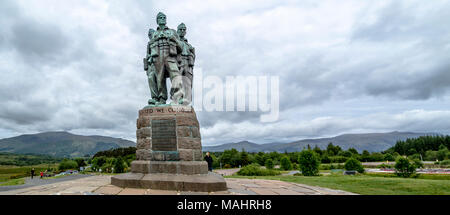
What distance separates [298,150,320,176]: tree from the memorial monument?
21.5m

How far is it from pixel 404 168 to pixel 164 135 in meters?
27.2

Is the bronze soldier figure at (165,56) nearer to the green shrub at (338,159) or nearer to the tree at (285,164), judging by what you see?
the tree at (285,164)

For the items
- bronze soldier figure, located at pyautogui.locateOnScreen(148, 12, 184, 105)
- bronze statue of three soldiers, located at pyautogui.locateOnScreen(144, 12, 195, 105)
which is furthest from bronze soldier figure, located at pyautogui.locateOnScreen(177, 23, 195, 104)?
bronze soldier figure, located at pyautogui.locateOnScreen(148, 12, 184, 105)

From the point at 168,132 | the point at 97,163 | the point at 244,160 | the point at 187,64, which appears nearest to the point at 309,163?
the point at 187,64

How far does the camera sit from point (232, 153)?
2287 inches

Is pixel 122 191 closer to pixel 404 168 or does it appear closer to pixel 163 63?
pixel 163 63

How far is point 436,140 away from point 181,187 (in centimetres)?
10097

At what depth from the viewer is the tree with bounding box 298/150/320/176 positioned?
26641 mm

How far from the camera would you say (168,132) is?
788cm

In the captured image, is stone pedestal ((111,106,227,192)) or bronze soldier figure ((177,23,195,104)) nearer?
stone pedestal ((111,106,227,192))

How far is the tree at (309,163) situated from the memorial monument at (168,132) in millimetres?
21505

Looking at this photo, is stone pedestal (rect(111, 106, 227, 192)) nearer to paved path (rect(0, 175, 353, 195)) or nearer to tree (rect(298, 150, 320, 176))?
paved path (rect(0, 175, 353, 195))

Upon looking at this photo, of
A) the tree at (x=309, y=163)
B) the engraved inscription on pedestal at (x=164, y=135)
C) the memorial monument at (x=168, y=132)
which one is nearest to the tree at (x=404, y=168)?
the tree at (x=309, y=163)
